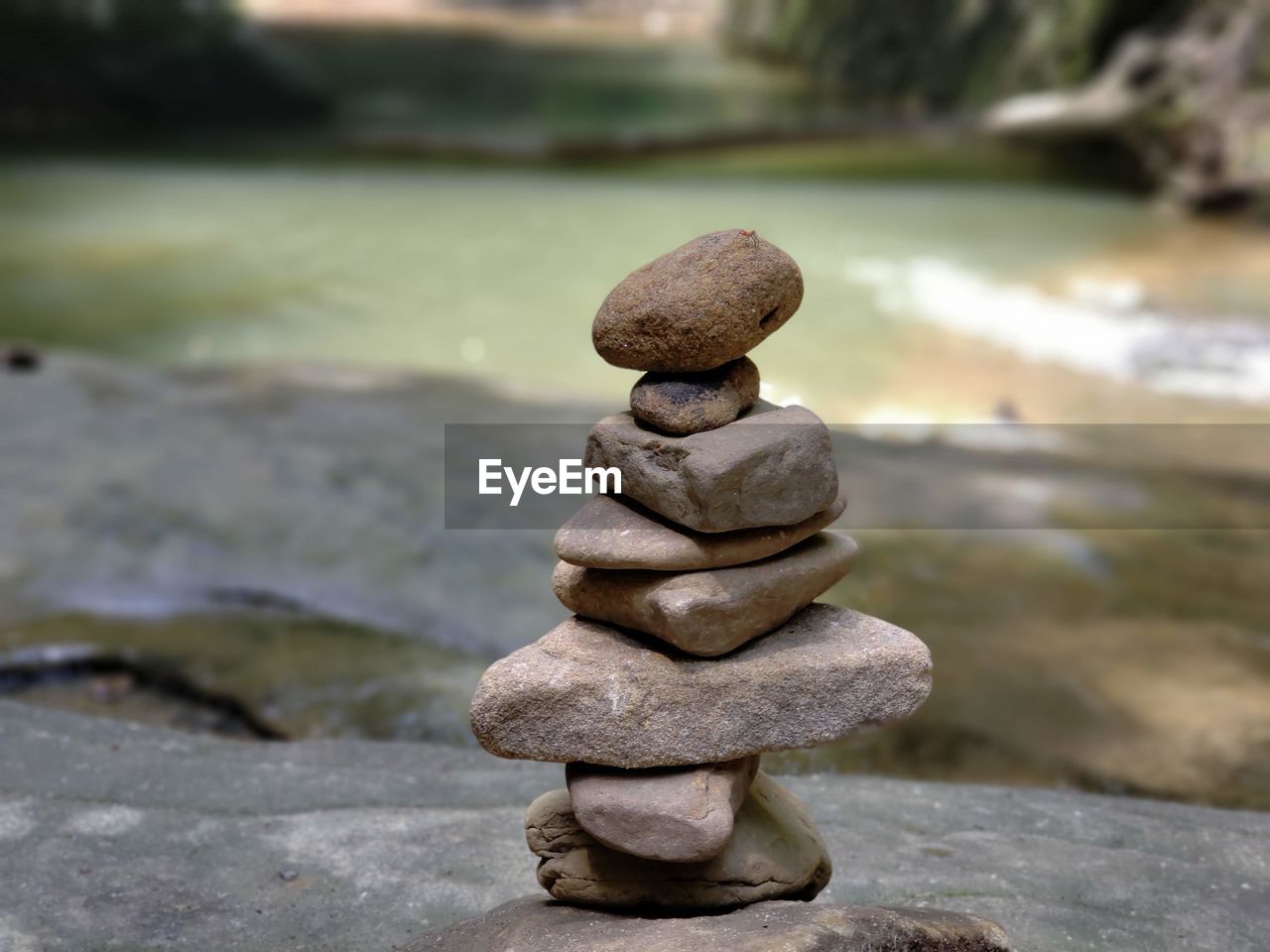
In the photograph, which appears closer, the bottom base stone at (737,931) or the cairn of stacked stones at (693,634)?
the bottom base stone at (737,931)

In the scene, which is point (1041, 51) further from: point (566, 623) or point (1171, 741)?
point (566, 623)

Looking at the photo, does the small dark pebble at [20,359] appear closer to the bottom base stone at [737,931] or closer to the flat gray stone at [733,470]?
the bottom base stone at [737,931]

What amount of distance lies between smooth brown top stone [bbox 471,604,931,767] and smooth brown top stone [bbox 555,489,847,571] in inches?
10.4

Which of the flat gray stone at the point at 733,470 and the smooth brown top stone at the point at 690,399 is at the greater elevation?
the smooth brown top stone at the point at 690,399

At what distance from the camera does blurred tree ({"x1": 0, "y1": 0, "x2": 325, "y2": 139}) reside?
70.2ft

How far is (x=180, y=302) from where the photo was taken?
13914 millimetres

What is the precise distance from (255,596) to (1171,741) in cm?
459

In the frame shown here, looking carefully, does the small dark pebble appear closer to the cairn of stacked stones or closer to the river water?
the river water

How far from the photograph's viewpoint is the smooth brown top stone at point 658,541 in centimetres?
330

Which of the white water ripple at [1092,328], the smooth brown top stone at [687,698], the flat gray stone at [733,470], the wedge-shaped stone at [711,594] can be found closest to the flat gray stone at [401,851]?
the smooth brown top stone at [687,698]

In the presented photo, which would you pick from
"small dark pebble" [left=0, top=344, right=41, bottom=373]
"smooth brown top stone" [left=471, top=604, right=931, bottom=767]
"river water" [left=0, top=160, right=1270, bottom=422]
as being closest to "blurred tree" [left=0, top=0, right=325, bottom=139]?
"river water" [left=0, top=160, right=1270, bottom=422]

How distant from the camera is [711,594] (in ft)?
10.7

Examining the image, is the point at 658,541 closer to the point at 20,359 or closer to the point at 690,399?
the point at 690,399

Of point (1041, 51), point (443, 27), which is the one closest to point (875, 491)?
point (1041, 51)
